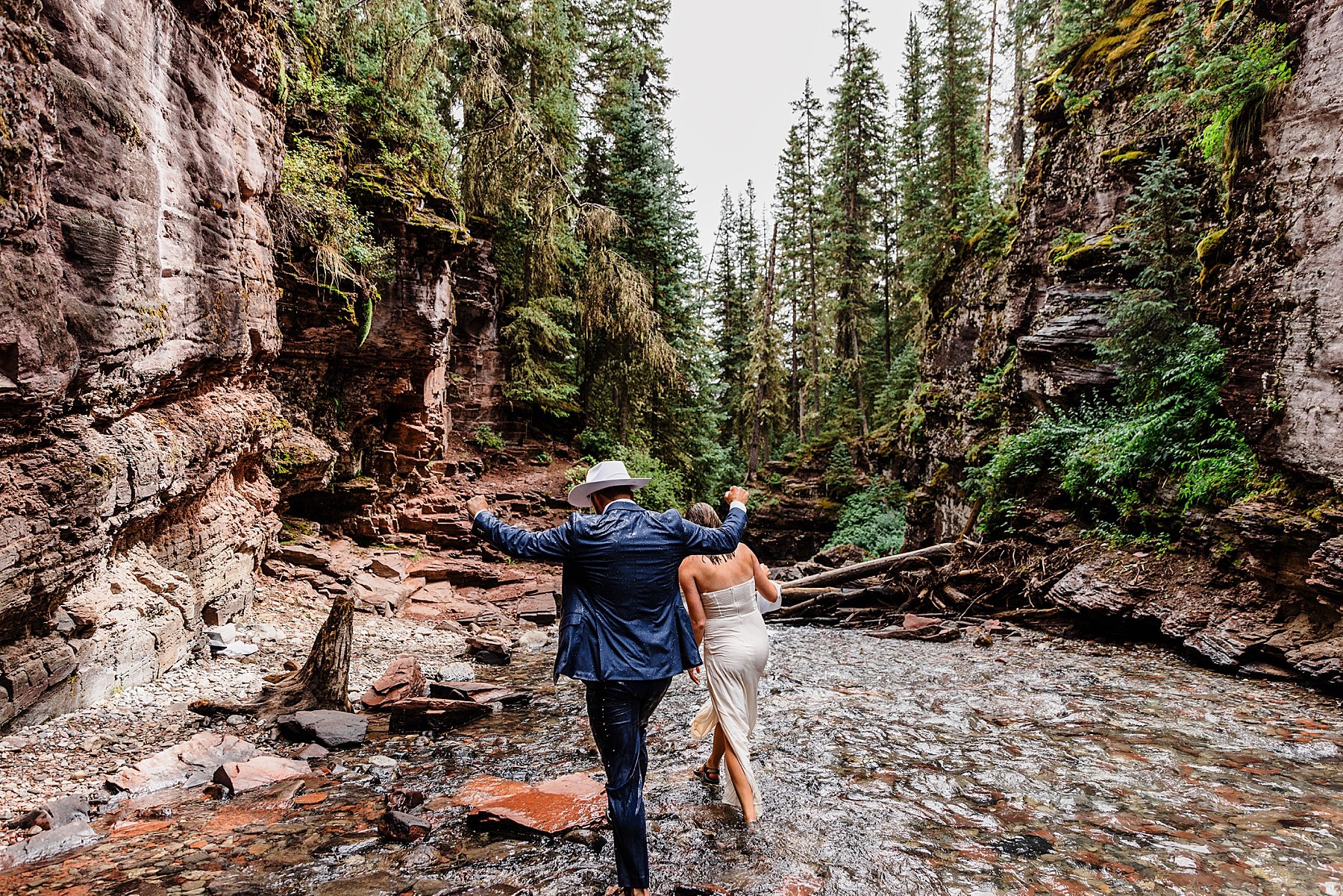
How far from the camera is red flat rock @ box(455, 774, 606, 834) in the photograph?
167 inches

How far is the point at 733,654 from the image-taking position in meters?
4.62

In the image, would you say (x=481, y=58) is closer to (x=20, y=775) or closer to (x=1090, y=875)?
(x=20, y=775)

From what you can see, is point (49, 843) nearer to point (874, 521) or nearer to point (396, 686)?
point (396, 686)

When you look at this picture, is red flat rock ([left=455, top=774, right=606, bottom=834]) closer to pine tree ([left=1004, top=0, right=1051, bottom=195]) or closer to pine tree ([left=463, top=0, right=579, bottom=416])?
pine tree ([left=463, top=0, right=579, bottom=416])

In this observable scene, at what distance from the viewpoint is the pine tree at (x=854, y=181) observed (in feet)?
101

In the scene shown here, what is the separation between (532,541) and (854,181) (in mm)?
31653

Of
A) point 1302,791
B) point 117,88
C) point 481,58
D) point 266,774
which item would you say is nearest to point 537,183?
point 481,58

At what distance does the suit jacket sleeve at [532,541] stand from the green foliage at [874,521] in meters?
18.7

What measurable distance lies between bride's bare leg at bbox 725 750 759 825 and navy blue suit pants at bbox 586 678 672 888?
1141mm

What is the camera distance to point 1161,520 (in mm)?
9680

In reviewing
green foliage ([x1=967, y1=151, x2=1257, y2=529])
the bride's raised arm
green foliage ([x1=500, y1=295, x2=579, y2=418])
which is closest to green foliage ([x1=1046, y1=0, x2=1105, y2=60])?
green foliage ([x1=967, y1=151, x2=1257, y2=529])

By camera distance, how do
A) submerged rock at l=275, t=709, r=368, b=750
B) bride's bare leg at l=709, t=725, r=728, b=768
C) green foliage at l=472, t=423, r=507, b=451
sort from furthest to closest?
green foliage at l=472, t=423, r=507, b=451 < submerged rock at l=275, t=709, r=368, b=750 < bride's bare leg at l=709, t=725, r=728, b=768

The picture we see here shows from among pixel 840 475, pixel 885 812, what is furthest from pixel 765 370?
pixel 885 812

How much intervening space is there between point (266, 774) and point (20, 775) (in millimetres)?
1547
